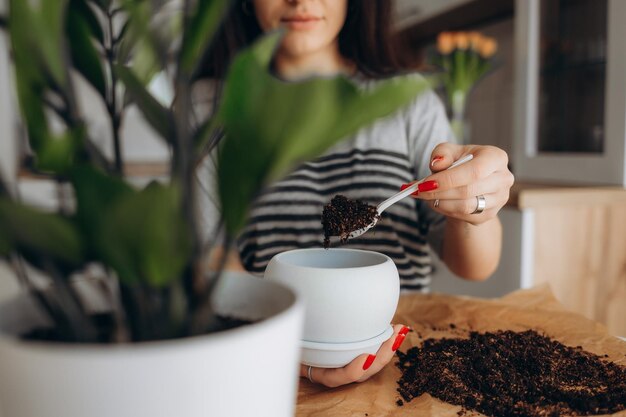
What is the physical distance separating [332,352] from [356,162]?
27.9 inches

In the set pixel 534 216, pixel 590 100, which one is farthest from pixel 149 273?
pixel 590 100

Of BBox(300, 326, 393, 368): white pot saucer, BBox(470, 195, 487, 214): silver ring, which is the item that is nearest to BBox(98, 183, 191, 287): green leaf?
BBox(300, 326, 393, 368): white pot saucer

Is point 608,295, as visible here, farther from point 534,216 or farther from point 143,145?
point 143,145

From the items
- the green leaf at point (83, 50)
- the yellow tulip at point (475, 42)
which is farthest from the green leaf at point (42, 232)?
the yellow tulip at point (475, 42)

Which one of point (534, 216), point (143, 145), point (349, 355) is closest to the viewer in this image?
point (349, 355)

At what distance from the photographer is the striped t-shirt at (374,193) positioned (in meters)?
1.06

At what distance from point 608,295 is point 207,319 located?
134 cm

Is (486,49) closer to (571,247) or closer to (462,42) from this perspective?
(462,42)

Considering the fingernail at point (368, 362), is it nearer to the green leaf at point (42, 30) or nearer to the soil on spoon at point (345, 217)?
the soil on spoon at point (345, 217)

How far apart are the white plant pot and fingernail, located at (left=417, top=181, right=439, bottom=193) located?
1.17ft

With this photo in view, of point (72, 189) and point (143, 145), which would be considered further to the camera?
point (143, 145)

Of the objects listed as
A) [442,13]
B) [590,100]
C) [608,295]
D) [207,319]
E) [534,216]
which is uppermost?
[442,13]

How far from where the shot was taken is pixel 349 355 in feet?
1.42

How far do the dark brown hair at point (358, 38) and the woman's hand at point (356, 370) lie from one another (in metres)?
0.78
